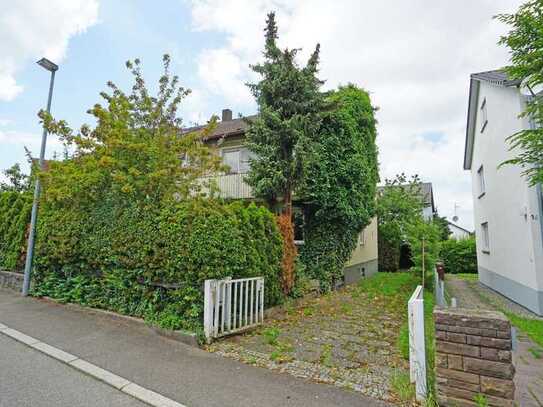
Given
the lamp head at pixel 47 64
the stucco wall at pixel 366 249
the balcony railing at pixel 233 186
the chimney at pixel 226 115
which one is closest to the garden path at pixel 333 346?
the stucco wall at pixel 366 249

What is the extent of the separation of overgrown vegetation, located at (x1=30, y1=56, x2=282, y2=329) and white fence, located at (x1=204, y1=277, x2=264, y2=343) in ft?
0.75

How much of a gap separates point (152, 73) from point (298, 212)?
6689mm

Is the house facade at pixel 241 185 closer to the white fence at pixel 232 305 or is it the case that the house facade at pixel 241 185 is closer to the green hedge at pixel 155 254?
the green hedge at pixel 155 254

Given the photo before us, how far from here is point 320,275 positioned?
1070 centimetres

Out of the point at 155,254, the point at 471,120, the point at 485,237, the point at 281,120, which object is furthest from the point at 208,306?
the point at 471,120

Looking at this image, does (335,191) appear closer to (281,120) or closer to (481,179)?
(281,120)

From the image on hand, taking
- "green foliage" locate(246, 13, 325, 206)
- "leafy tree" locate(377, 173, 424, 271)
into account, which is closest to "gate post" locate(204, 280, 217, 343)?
"green foliage" locate(246, 13, 325, 206)

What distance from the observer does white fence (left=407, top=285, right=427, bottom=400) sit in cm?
330

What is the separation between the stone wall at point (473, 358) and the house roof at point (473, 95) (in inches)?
327

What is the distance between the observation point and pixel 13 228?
988cm

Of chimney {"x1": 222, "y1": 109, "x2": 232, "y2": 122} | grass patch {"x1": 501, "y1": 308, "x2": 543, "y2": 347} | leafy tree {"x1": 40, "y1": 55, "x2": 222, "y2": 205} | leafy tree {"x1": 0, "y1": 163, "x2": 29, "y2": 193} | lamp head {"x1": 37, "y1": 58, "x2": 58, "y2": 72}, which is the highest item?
chimney {"x1": 222, "y1": 109, "x2": 232, "y2": 122}

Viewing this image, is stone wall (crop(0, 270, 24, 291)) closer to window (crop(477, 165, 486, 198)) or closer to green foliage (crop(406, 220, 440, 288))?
green foliage (crop(406, 220, 440, 288))

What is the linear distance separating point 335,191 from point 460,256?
14785 millimetres

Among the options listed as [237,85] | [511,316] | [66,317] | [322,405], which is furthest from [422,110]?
[66,317]
